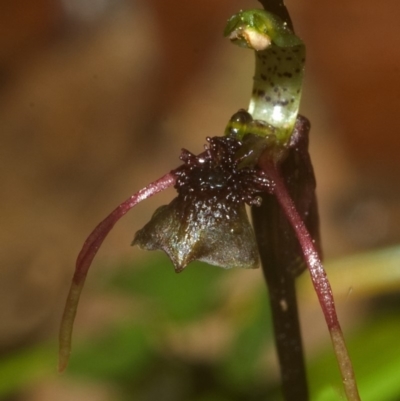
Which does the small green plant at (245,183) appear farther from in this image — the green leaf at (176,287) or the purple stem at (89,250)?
the green leaf at (176,287)

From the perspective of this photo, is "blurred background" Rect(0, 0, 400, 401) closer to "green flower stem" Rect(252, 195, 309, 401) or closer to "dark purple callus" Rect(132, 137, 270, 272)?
"green flower stem" Rect(252, 195, 309, 401)

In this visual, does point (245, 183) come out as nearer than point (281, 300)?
Yes

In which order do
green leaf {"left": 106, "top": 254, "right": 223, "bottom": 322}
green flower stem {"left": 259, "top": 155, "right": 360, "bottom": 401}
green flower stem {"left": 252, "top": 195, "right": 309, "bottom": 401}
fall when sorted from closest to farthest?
green flower stem {"left": 259, "top": 155, "right": 360, "bottom": 401} → green flower stem {"left": 252, "top": 195, "right": 309, "bottom": 401} → green leaf {"left": 106, "top": 254, "right": 223, "bottom": 322}

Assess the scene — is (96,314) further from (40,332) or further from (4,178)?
(4,178)

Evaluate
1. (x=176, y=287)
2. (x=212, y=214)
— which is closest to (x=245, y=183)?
(x=212, y=214)

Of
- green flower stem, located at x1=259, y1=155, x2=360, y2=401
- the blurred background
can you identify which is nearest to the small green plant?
green flower stem, located at x1=259, y1=155, x2=360, y2=401

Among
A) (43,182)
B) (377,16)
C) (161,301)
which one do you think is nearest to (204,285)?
(161,301)

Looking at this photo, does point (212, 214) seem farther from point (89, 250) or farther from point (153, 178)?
point (153, 178)
